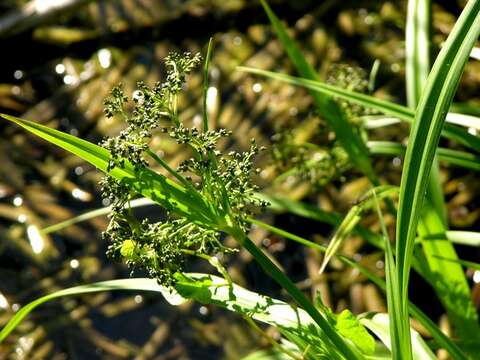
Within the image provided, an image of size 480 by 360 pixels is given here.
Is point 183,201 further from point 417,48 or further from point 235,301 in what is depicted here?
point 417,48

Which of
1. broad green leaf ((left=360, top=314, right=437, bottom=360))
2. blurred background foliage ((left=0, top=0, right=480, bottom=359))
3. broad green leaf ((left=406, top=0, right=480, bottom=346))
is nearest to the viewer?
broad green leaf ((left=360, top=314, right=437, bottom=360))

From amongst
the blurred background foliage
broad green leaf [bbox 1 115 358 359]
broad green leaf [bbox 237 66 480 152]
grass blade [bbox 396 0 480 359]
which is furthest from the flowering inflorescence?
the blurred background foliage

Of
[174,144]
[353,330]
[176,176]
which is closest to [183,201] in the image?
[176,176]

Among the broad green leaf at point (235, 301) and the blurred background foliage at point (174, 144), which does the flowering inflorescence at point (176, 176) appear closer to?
the broad green leaf at point (235, 301)

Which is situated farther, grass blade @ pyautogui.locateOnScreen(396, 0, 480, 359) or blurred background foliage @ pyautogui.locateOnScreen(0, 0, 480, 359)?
blurred background foliage @ pyautogui.locateOnScreen(0, 0, 480, 359)

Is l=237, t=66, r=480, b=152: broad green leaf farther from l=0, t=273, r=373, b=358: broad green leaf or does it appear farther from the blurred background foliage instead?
l=0, t=273, r=373, b=358: broad green leaf

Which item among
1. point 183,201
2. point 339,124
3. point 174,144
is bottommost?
point 183,201
